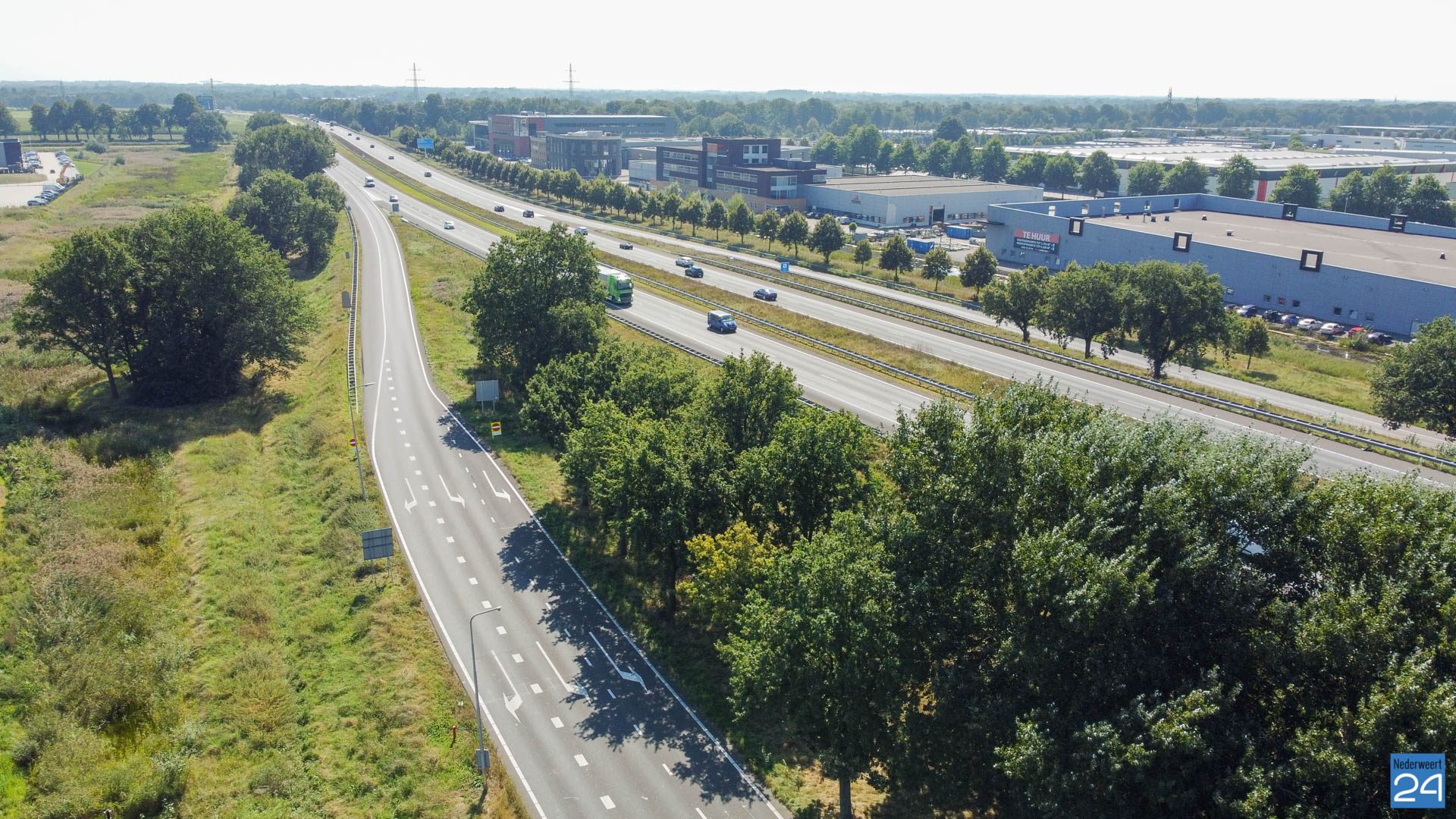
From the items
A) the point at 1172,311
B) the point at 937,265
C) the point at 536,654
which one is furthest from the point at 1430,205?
the point at 536,654

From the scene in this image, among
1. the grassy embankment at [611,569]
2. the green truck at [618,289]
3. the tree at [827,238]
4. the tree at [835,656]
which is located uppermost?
the tree at [827,238]

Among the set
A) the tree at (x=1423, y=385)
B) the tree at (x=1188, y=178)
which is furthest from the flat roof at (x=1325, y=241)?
the tree at (x=1423, y=385)

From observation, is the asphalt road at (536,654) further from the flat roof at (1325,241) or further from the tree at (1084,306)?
the flat roof at (1325,241)

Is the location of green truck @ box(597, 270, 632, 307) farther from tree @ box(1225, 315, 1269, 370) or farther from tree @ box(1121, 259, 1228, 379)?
tree @ box(1225, 315, 1269, 370)

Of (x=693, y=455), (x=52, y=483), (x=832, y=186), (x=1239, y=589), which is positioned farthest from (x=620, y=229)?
(x=1239, y=589)

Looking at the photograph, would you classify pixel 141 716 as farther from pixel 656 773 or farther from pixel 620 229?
pixel 620 229

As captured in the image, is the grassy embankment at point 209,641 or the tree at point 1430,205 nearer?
the grassy embankment at point 209,641
